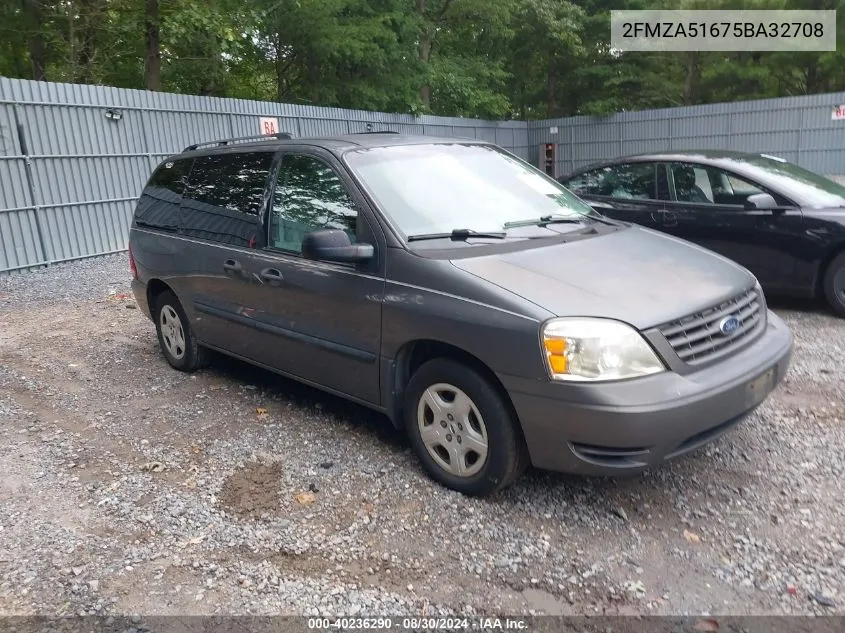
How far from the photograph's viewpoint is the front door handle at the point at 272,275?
4148mm

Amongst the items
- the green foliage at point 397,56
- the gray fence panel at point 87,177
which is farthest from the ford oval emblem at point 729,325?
the green foliage at point 397,56

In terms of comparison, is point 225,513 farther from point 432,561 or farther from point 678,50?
point 678,50

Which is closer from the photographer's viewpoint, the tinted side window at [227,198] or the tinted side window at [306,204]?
the tinted side window at [306,204]

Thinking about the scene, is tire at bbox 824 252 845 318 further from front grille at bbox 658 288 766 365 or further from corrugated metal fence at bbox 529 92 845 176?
corrugated metal fence at bbox 529 92 845 176

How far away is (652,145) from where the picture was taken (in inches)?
809

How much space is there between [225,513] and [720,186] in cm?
549

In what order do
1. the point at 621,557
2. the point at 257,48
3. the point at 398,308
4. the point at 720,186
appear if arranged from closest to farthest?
the point at 621,557 < the point at 398,308 < the point at 720,186 < the point at 257,48

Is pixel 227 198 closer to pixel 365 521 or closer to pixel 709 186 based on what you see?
pixel 365 521

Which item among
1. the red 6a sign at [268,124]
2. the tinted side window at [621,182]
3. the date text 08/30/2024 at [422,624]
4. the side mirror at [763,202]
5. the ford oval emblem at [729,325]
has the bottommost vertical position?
the date text 08/30/2024 at [422,624]

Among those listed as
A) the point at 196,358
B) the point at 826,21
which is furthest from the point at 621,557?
the point at 826,21

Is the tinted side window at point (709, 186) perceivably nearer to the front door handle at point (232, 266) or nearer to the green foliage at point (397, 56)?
the front door handle at point (232, 266)

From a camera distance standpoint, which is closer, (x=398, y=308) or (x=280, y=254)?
(x=398, y=308)

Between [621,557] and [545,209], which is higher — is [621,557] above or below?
below

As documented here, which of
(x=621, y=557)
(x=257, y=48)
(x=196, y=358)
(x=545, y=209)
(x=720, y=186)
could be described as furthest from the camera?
(x=257, y=48)
